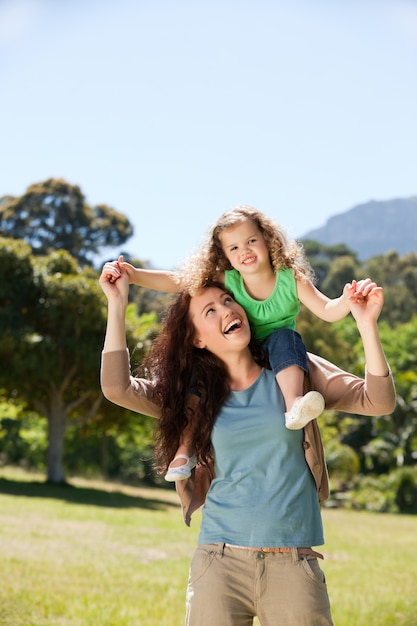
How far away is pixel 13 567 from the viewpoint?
1018cm

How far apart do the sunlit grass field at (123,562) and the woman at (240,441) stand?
451 centimetres

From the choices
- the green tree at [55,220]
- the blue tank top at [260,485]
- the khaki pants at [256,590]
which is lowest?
the khaki pants at [256,590]

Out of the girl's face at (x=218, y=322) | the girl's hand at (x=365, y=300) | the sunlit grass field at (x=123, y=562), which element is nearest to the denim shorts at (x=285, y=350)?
the girl's face at (x=218, y=322)

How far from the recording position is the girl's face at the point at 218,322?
2.94m

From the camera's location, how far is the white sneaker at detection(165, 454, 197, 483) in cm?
284

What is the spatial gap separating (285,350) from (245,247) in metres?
0.45

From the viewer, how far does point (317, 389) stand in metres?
3.11

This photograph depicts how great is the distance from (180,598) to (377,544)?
854 cm

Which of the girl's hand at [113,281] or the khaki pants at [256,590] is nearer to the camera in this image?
the khaki pants at [256,590]

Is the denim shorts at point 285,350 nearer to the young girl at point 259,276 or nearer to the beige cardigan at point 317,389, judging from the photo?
the young girl at point 259,276

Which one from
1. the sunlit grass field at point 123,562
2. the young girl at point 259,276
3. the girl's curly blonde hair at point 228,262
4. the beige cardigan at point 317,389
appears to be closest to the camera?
the beige cardigan at point 317,389

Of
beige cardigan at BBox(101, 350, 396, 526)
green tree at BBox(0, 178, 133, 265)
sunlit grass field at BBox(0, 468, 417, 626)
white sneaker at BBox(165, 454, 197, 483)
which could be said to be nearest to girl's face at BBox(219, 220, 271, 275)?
beige cardigan at BBox(101, 350, 396, 526)

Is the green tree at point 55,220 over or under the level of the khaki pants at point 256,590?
over

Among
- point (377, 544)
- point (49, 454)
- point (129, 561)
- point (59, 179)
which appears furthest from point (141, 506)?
point (59, 179)
